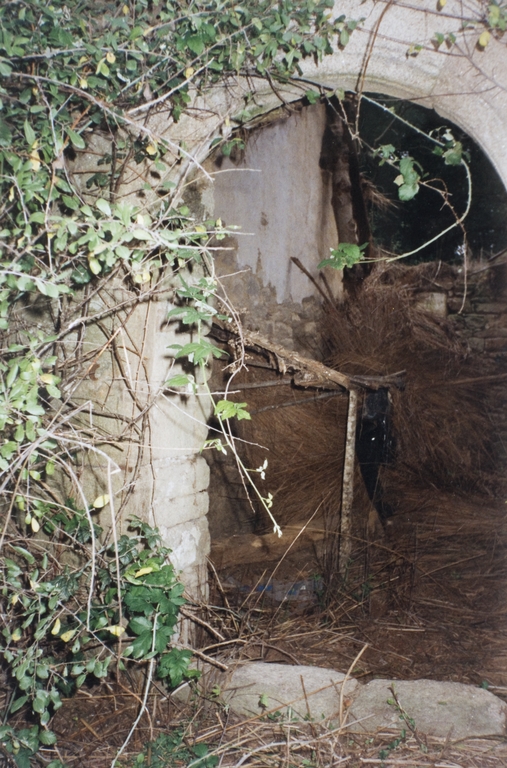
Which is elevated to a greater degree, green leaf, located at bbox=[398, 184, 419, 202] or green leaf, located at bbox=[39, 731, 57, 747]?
green leaf, located at bbox=[398, 184, 419, 202]

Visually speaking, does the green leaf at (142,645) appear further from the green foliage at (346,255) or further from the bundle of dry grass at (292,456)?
the bundle of dry grass at (292,456)

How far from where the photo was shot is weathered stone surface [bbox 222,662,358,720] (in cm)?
239

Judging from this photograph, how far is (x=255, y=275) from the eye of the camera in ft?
14.8

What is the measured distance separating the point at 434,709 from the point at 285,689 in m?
0.65

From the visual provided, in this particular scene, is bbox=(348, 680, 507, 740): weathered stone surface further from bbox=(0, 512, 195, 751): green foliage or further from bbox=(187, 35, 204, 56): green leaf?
bbox=(187, 35, 204, 56): green leaf

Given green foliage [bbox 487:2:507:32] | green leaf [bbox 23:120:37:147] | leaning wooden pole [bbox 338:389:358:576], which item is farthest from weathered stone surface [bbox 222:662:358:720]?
green foliage [bbox 487:2:507:32]

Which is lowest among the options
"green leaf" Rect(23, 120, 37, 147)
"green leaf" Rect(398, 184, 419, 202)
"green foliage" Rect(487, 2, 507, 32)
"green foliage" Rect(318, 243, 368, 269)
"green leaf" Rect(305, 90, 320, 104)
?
"green foliage" Rect(318, 243, 368, 269)

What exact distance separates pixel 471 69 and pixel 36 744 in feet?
10.0

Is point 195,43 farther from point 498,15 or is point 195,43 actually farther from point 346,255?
point 498,15

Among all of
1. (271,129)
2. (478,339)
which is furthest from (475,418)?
(271,129)

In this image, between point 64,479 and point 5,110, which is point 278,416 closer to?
point 64,479

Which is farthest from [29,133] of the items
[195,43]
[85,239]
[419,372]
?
[419,372]

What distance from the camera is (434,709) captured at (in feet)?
7.72

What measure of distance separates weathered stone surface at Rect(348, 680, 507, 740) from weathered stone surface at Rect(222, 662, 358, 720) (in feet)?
0.38
